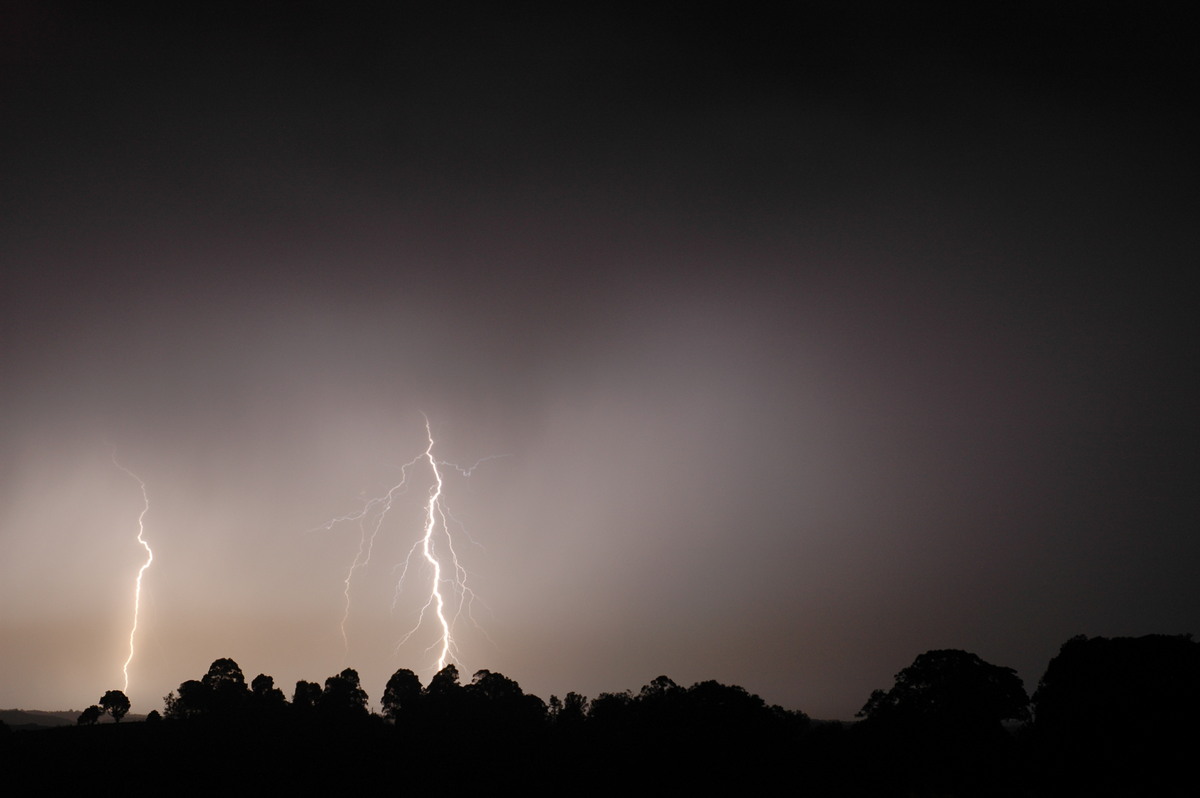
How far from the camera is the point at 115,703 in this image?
83.8m

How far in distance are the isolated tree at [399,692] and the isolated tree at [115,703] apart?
110ft

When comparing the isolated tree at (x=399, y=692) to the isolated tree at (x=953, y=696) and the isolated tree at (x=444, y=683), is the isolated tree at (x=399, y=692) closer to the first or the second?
the isolated tree at (x=444, y=683)

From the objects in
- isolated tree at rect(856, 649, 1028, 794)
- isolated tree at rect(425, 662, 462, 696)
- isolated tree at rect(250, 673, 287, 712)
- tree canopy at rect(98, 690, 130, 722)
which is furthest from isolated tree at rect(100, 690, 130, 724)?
isolated tree at rect(856, 649, 1028, 794)

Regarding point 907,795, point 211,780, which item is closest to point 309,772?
point 211,780

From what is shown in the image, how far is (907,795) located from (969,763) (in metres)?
8.75

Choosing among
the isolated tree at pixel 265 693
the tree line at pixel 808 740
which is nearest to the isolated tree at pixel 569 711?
the tree line at pixel 808 740

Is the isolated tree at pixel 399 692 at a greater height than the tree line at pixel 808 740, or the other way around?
the isolated tree at pixel 399 692

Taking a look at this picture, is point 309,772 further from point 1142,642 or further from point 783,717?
point 1142,642

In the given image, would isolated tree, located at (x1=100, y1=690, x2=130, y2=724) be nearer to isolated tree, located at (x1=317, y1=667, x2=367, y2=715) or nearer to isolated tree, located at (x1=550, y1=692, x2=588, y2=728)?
isolated tree, located at (x1=317, y1=667, x2=367, y2=715)

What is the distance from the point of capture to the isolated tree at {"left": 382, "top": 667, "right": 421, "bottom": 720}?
75.3m

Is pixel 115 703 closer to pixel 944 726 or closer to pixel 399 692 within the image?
pixel 399 692

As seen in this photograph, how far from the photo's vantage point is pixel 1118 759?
36.8 m

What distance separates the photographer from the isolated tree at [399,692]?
247 feet

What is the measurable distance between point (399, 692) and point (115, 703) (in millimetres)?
35781
